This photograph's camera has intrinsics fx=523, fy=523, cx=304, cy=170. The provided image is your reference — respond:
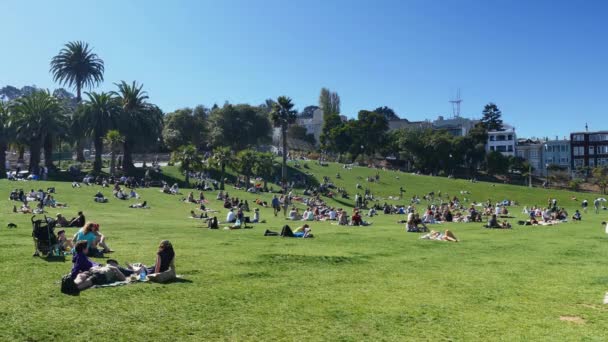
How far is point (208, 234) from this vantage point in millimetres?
24172

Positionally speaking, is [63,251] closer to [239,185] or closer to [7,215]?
[7,215]

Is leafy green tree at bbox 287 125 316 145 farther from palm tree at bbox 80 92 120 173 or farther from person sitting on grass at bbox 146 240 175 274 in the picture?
person sitting on grass at bbox 146 240 175 274

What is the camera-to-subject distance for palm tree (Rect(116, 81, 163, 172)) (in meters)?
75.2

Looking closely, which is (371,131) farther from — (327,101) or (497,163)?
(327,101)

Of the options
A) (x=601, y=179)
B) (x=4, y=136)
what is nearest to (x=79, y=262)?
(x=4, y=136)

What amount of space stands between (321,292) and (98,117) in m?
67.8

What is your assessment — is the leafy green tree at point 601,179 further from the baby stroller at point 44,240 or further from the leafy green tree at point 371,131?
the baby stroller at point 44,240

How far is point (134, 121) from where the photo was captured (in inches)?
2982

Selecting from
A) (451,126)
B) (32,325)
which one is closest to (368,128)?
(451,126)

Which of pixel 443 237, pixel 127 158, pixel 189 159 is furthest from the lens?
pixel 127 158

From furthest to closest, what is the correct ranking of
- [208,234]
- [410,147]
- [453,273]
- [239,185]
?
1. [410,147]
2. [239,185]
3. [208,234]
4. [453,273]

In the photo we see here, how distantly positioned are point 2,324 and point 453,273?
11.8 meters

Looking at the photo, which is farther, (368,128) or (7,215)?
(368,128)

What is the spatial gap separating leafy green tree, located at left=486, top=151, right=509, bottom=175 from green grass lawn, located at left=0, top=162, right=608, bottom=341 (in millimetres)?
94264
